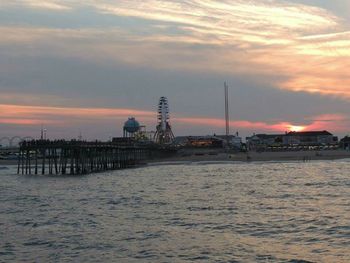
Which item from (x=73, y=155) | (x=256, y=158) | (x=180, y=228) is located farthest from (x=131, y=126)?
(x=180, y=228)

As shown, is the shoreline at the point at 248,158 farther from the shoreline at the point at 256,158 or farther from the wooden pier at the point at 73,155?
the wooden pier at the point at 73,155

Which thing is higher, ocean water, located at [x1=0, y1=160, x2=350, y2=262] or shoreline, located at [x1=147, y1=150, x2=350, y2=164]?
shoreline, located at [x1=147, y1=150, x2=350, y2=164]

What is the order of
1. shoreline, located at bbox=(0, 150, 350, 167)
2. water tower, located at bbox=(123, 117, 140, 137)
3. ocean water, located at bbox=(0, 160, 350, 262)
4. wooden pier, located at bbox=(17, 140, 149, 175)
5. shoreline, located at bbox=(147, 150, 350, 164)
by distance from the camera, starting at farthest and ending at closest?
water tower, located at bbox=(123, 117, 140, 137), shoreline, located at bbox=(147, 150, 350, 164), shoreline, located at bbox=(0, 150, 350, 167), wooden pier, located at bbox=(17, 140, 149, 175), ocean water, located at bbox=(0, 160, 350, 262)

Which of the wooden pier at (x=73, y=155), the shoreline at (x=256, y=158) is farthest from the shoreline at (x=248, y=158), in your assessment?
the wooden pier at (x=73, y=155)

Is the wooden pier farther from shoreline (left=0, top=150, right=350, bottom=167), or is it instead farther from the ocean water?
the ocean water

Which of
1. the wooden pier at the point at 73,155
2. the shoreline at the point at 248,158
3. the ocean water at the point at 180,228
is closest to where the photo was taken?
the ocean water at the point at 180,228

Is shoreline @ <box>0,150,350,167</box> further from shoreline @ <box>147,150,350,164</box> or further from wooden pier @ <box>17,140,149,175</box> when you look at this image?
wooden pier @ <box>17,140,149,175</box>

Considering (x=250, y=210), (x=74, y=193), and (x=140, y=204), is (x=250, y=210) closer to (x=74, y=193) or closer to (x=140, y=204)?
(x=140, y=204)

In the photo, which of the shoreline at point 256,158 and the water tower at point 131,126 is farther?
the water tower at point 131,126

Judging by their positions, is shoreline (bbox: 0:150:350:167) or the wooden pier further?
shoreline (bbox: 0:150:350:167)

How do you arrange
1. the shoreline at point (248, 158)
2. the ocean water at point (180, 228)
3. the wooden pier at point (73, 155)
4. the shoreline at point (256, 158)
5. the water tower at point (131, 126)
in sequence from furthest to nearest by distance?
the water tower at point (131, 126) < the shoreline at point (256, 158) < the shoreline at point (248, 158) < the wooden pier at point (73, 155) < the ocean water at point (180, 228)

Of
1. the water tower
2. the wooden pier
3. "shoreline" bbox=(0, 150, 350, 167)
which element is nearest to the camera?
the wooden pier

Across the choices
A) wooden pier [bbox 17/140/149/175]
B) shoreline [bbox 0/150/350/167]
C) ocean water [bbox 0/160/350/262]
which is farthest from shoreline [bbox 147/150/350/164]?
ocean water [bbox 0/160/350/262]

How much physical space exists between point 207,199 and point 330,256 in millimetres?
17763
